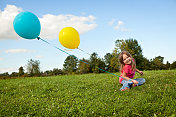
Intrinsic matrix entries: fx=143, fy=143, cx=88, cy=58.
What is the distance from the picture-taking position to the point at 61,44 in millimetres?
6219

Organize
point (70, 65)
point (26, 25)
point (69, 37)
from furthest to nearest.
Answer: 1. point (70, 65)
2. point (69, 37)
3. point (26, 25)

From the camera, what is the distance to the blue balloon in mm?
5226

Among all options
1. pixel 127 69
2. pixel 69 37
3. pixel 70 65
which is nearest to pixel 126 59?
pixel 127 69

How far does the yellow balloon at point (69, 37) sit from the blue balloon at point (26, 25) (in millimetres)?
1017

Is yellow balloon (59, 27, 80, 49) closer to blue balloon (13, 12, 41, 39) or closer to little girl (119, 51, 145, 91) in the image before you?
blue balloon (13, 12, 41, 39)

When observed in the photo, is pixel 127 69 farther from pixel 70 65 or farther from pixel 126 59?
pixel 70 65

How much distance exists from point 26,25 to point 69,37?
1659 millimetres

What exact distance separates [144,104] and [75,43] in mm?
3681

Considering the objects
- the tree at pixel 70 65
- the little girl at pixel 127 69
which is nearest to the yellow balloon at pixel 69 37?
the little girl at pixel 127 69

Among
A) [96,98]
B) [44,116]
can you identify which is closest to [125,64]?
[96,98]

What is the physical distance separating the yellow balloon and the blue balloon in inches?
40.0

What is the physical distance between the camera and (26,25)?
5.23 meters

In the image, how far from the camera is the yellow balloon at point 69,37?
591cm

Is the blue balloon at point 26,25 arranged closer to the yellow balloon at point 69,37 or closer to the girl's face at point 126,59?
the yellow balloon at point 69,37
